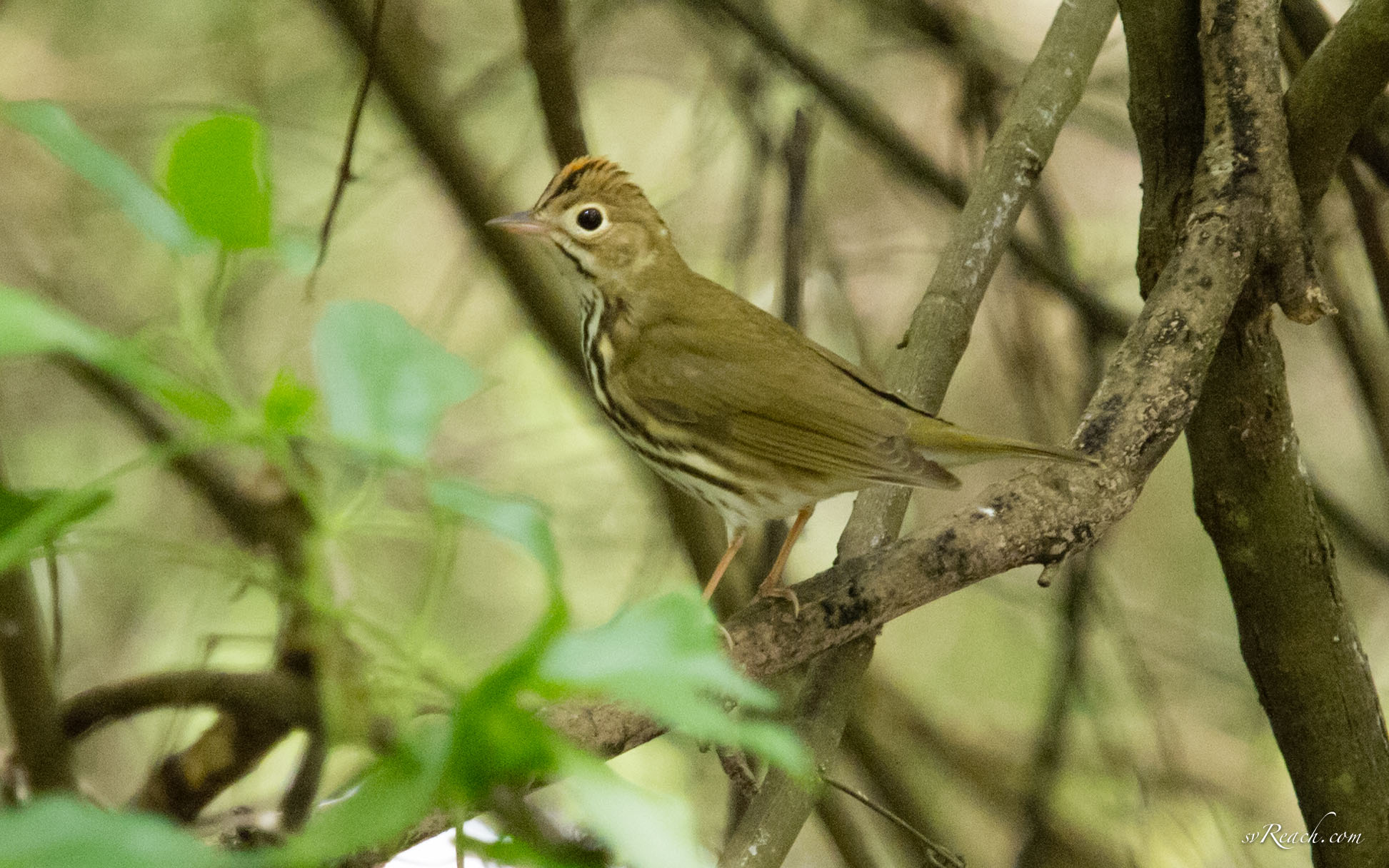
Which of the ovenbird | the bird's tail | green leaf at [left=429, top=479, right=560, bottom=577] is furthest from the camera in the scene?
the ovenbird

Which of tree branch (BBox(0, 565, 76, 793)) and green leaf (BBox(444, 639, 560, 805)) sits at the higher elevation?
green leaf (BBox(444, 639, 560, 805))

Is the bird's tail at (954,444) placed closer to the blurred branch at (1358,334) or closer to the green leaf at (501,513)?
the blurred branch at (1358,334)

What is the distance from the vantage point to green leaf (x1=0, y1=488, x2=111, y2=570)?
47cm

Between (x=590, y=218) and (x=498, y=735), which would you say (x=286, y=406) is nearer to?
(x=498, y=735)

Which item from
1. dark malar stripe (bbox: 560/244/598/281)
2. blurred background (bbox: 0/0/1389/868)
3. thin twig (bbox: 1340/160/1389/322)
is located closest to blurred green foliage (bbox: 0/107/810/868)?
dark malar stripe (bbox: 560/244/598/281)

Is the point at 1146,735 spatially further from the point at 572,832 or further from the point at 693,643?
the point at 693,643

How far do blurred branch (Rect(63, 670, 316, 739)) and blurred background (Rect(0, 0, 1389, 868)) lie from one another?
1513mm

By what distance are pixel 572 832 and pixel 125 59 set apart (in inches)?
157

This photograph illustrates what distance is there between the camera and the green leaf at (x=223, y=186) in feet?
1.89

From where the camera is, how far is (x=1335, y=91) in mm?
2029

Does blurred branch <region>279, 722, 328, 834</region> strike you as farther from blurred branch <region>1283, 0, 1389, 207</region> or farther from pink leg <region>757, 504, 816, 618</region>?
blurred branch <region>1283, 0, 1389, 207</region>

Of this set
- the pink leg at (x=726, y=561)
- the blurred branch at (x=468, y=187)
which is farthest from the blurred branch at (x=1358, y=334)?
the blurred branch at (x=468, y=187)

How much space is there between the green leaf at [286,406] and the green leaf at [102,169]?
0.09 meters

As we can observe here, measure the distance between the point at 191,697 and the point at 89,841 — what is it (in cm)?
99
